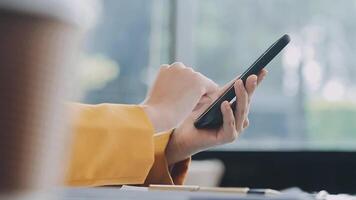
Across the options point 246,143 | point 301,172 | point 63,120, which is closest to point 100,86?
point 246,143

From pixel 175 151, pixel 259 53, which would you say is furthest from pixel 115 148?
pixel 259 53

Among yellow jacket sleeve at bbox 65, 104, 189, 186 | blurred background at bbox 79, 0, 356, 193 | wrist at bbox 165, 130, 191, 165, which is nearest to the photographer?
yellow jacket sleeve at bbox 65, 104, 189, 186

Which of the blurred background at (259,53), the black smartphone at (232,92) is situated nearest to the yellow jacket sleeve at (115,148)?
the black smartphone at (232,92)

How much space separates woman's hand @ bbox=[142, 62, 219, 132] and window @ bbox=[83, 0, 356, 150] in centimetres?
197

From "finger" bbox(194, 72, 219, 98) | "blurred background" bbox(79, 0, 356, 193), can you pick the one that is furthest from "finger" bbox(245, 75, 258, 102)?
"blurred background" bbox(79, 0, 356, 193)

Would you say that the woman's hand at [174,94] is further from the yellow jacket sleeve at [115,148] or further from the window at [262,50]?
the window at [262,50]

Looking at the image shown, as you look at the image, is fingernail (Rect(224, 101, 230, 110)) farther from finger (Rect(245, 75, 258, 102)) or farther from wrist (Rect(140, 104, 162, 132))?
wrist (Rect(140, 104, 162, 132))

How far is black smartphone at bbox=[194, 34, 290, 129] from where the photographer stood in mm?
835

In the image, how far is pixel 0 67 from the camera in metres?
0.21

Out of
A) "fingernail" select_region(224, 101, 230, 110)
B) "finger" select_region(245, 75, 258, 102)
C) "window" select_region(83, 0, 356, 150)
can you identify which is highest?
"finger" select_region(245, 75, 258, 102)

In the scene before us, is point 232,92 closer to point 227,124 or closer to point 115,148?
point 227,124

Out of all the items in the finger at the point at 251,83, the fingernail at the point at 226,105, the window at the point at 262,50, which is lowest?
the window at the point at 262,50

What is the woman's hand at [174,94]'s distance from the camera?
982 millimetres

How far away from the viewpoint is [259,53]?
9.89ft
